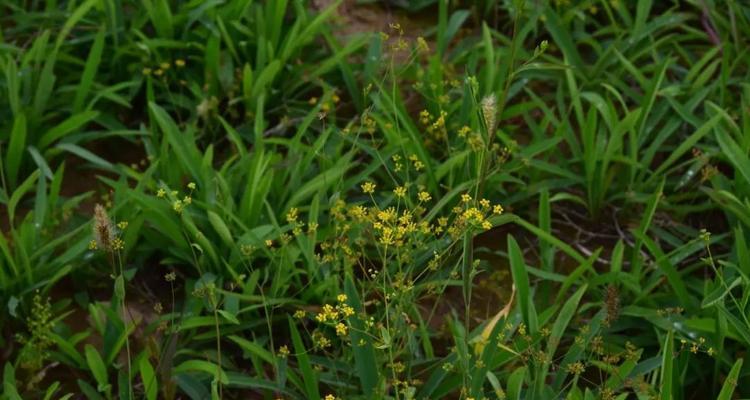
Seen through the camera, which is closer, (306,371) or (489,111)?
(489,111)

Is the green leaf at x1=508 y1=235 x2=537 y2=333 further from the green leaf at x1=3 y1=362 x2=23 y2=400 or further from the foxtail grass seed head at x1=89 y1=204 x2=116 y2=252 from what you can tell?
the green leaf at x1=3 y1=362 x2=23 y2=400

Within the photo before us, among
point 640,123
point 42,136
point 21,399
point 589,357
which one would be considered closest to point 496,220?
point 589,357

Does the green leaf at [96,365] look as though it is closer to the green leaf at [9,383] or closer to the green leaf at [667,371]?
the green leaf at [9,383]

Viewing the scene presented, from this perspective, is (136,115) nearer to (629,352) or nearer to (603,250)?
(603,250)

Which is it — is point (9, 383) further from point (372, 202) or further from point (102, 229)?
point (372, 202)

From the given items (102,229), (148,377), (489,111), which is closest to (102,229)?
(102,229)

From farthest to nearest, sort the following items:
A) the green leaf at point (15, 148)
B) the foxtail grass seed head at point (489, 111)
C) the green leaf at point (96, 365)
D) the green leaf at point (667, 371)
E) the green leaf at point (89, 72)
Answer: the green leaf at point (89, 72) < the green leaf at point (15, 148) < the green leaf at point (96, 365) < the green leaf at point (667, 371) < the foxtail grass seed head at point (489, 111)

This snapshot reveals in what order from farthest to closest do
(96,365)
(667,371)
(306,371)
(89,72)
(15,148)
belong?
1. (89,72)
2. (15,148)
3. (96,365)
4. (306,371)
5. (667,371)

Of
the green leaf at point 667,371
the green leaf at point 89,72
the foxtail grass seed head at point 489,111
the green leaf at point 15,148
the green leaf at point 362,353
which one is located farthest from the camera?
the green leaf at point 89,72

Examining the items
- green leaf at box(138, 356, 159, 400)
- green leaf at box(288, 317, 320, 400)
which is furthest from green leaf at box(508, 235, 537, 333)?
green leaf at box(138, 356, 159, 400)

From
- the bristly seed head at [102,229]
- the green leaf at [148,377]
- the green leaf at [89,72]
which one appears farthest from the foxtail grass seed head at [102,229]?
the green leaf at [89,72]
